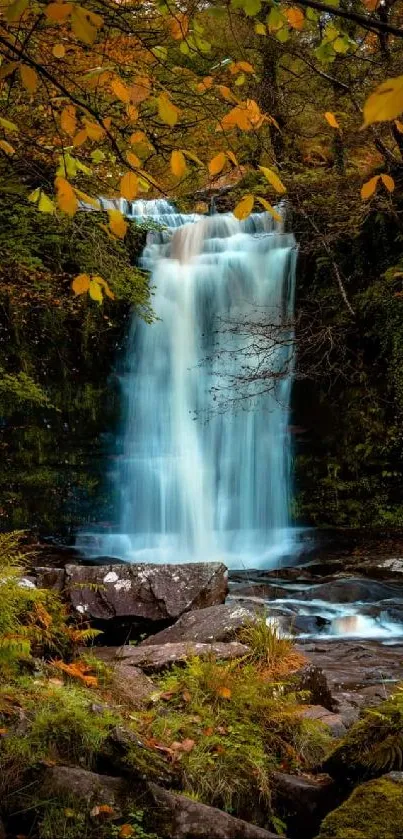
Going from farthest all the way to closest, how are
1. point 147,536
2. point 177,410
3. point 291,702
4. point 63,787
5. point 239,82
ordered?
point 177,410, point 147,536, point 291,702, point 239,82, point 63,787

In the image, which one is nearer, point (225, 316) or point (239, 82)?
point (239, 82)

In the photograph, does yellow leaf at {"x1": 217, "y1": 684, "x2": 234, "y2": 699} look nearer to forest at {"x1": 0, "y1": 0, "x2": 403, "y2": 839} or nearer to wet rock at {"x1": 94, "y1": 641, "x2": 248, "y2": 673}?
forest at {"x1": 0, "y1": 0, "x2": 403, "y2": 839}

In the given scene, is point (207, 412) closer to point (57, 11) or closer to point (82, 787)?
point (82, 787)

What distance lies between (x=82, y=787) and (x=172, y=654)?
2.23m

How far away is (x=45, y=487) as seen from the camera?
12750 mm

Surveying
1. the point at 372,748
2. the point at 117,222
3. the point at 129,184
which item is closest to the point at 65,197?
the point at 117,222

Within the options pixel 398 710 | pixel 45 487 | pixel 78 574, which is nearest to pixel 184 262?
pixel 45 487

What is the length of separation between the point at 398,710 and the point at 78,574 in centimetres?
442

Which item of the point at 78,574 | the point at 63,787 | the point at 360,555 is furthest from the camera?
the point at 360,555

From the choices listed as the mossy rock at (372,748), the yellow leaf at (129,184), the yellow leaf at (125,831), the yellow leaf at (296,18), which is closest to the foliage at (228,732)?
the mossy rock at (372,748)

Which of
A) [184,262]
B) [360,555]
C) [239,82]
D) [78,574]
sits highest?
[184,262]

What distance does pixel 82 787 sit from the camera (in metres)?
2.45

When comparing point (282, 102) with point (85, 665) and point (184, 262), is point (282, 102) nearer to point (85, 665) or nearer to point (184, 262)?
point (184, 262)

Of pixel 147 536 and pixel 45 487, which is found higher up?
pixel 45 487
